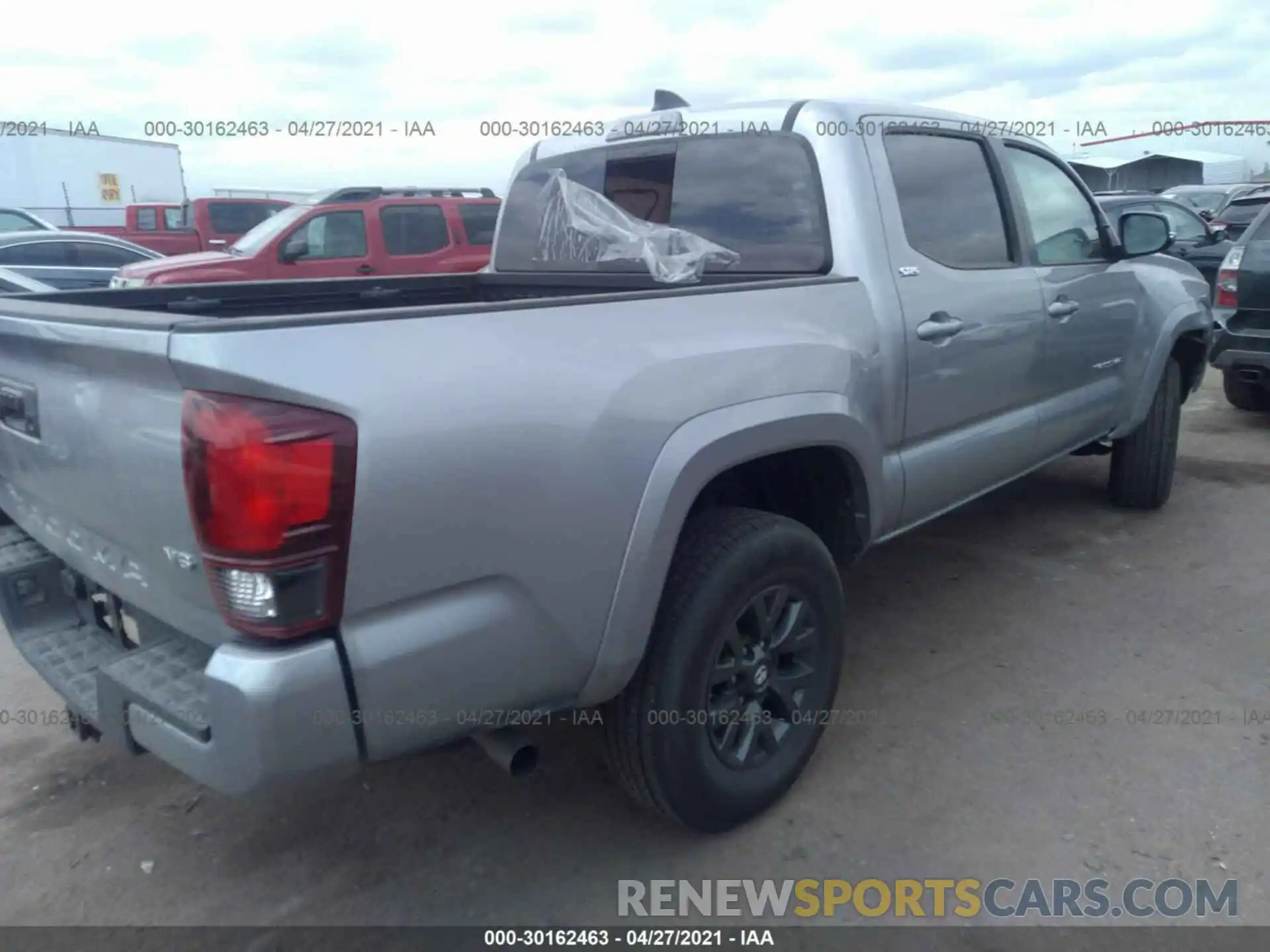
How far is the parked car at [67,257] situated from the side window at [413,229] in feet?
9.15

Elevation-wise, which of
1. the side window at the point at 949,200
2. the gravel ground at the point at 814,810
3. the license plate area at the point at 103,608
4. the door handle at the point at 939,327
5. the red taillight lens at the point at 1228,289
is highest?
the side window at the point at 949,200

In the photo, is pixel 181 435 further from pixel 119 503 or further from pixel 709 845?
pixel 709 845

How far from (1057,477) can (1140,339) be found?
154 centimetres

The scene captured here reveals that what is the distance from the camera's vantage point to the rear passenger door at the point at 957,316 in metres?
3.22

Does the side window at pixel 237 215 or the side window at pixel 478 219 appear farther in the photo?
the side window at pixel 237 215

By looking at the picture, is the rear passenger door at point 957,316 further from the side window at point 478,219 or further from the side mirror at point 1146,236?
the side window at point 478,219

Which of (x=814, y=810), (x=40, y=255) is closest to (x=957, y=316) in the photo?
(x=814, y=810)

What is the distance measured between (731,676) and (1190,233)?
421 inches

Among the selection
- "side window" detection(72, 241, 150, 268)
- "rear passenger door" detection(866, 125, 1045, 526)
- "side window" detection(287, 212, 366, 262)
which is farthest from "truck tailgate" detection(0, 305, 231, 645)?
"side window" detection(72, 241, 150, 268)

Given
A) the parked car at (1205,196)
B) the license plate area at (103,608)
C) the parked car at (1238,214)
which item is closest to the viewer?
the license plate area at (103,608)

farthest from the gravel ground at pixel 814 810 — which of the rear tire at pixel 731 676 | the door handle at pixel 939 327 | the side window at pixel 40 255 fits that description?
the side window at pixel 40 255

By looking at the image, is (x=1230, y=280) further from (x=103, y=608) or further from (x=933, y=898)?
(x=103, y=608)

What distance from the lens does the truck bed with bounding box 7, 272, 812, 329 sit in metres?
2.76

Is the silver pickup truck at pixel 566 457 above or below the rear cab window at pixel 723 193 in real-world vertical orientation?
below
